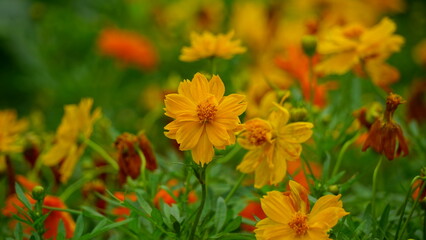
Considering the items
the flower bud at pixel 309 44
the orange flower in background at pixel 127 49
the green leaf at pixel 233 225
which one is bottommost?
the green leaf at pixel 233 225

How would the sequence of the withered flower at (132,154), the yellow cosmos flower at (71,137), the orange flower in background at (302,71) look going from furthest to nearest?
the orange flower in background at (302,71)
the yellow cosmos flower at (71,137)
the withered flower at (132,154)

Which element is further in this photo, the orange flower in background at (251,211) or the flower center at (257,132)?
the orange flower in background at (251,211)

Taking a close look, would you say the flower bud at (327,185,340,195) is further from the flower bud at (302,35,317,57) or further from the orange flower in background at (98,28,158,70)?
the orange flower in background at (98,28,158,70)

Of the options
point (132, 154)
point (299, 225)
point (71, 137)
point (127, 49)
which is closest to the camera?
point (299, 225)

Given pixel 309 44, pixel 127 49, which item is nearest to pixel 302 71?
pixel 309 44

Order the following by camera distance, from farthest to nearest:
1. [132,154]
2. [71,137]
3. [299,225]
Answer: [71,137] → [132,154] → [299,225]

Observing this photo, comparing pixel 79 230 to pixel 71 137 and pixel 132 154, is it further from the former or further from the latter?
pixel 71 137

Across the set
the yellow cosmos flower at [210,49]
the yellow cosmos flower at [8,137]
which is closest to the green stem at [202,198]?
the yellow cosmos flower at [210,49]

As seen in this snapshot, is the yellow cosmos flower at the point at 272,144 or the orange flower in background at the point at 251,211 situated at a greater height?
the yellow cosmos flower at the point at 272,144

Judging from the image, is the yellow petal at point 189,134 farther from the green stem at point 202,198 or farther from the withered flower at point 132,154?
the withered flower at point 132,154
